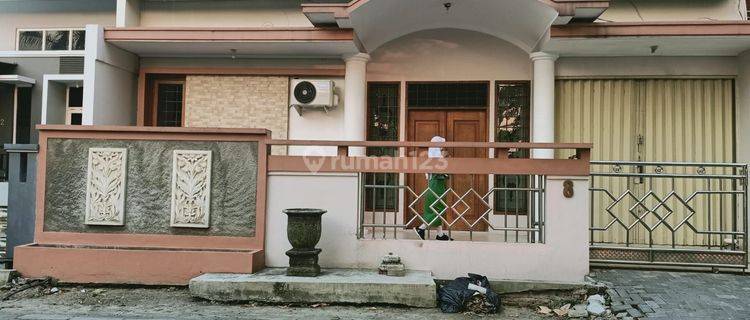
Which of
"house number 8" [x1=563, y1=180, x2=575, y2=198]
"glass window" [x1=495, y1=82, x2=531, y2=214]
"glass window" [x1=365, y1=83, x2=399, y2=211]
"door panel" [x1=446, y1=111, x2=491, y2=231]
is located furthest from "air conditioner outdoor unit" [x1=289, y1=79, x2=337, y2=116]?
"house number 8" [x1=563, y1=180, x2=575, y2=198]

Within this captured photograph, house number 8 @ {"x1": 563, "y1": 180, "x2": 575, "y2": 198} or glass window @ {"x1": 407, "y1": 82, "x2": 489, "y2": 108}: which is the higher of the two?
glass window @ {"x1": 407, "y1": 82, "x2": 489, "y2": 108}

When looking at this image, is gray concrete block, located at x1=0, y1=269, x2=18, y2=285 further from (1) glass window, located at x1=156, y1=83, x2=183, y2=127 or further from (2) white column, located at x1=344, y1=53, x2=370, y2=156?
(2) white column, located at x1=344, y1=53, x2=370, y2=156

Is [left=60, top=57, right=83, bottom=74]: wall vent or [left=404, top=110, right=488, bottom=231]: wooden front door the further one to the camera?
[left=60, top=57, right=83, bottom=74]: wall vent

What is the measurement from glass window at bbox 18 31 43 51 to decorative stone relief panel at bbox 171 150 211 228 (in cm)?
633

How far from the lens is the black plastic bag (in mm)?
6658

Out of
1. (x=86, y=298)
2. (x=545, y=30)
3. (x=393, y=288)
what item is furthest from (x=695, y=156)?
(x=86, y=298)

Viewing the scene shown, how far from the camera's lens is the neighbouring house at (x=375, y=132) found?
7633mm

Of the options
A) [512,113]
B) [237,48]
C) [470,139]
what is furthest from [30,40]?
[512,113]

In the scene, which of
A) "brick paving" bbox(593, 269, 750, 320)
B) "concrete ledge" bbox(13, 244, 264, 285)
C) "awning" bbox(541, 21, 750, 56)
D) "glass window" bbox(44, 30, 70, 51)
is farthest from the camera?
"glass window" bbox(44, 30, 70, 51)

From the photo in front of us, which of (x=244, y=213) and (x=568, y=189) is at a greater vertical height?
(x=568, y=189)

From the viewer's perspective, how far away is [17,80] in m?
10.9

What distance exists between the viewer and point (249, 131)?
7.75 m

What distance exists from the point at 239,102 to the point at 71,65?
3396 mm

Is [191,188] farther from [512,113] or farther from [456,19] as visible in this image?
[512,113]
